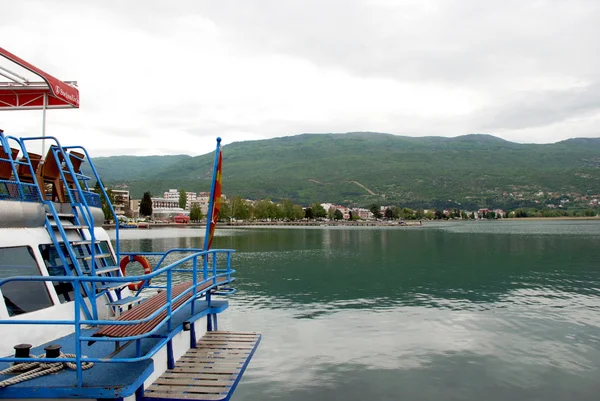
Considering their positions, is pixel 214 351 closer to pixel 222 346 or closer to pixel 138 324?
pixel 222 346

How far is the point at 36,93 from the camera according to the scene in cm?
1420

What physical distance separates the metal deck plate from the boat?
0.02 meters

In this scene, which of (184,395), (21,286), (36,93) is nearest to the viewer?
(184,395)

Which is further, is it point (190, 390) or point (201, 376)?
point (201, 376)

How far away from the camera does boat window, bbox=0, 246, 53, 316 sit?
9133 mm

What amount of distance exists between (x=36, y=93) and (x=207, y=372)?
10304 mm

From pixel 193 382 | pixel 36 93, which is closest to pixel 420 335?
pixel 193 382

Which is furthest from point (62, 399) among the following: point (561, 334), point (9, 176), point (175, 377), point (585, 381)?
point (561, 334)

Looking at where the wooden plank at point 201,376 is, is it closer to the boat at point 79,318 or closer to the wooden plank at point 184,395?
the boat at point 79,318

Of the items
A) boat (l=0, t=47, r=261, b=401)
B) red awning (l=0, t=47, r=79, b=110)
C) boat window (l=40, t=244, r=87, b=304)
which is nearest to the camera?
boat (l=0, t=47, r=261, b=401)

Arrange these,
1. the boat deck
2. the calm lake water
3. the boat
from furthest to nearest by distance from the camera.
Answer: the calm lake water
the boat
the boat deck

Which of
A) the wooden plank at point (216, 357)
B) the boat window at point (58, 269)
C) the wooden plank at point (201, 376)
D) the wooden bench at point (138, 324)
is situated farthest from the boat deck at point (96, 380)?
the wooden plank at point (216, 357)

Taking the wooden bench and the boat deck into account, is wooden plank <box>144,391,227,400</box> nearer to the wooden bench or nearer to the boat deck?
the boat deck

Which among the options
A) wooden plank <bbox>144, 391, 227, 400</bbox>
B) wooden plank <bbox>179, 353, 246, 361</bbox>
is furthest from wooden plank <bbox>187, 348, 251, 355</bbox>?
wooden plank <bbox>144, 391, 227, 400</bbox>
